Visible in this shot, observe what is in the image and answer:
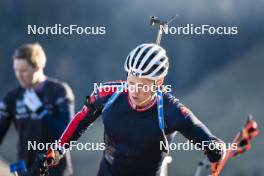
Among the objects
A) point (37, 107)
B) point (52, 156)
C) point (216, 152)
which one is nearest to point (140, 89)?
point (216, 152)

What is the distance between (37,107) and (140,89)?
7.18 ft

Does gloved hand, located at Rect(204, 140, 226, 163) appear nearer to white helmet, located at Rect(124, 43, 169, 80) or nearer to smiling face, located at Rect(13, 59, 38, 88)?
white helmet, located at Rect(124, 43, 169, 80)

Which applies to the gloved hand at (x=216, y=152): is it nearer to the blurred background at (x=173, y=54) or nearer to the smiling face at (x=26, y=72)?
the smiling face at (x=26, y=72)

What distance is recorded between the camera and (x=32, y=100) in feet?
31.3

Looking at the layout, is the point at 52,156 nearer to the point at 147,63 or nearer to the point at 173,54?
the point at 147,63

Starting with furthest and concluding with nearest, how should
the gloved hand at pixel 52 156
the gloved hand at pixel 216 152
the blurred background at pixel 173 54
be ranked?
the blurred background at pixel 173 54 < the gloved hand at pixel 52 156 < the gloved hand at pixel 216 152

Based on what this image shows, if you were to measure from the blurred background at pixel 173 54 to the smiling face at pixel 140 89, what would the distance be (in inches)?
208

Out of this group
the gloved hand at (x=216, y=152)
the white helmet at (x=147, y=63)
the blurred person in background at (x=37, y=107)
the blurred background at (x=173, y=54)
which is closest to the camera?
the gloved hand at (x=216, y=152)

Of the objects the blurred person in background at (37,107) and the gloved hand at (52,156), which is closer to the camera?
the gloved hand at (52,156)

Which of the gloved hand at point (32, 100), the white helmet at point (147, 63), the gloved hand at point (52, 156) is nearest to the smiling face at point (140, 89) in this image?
the white helmet at point (147, 63)

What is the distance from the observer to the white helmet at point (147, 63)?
7.53 metres

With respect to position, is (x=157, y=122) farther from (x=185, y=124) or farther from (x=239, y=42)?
(x=239, y=42)

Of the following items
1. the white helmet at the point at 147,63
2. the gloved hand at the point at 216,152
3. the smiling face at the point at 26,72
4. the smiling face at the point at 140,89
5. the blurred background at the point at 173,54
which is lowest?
the gloved hand at the point at 216,152

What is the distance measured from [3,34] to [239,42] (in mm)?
3344
